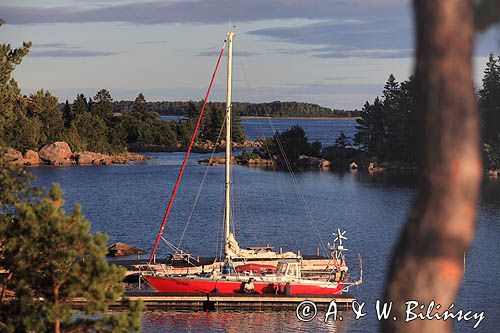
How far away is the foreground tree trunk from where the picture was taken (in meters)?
6.11

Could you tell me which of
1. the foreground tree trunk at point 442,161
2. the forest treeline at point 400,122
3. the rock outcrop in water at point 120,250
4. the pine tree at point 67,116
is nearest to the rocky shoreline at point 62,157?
the pine tree at point 67,116

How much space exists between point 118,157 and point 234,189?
37.2m

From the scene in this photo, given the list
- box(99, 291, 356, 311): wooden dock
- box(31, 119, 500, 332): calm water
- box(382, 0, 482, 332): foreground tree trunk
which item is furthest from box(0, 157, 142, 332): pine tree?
box(99, 291, 356, 311): wooden dock

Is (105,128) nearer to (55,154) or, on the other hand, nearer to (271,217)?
(55,154)

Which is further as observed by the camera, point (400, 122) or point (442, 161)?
point (400, 122)

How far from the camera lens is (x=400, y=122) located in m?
95.8

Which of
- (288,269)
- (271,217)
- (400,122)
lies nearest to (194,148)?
(400,122)

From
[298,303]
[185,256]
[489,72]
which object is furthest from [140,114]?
[298,303]

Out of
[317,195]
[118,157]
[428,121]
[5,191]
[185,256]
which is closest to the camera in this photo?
[428,121]

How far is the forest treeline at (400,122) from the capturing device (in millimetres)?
85750

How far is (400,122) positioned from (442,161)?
90.9 metres

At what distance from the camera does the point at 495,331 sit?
27781 mm

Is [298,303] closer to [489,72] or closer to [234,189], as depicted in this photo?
[234,189]

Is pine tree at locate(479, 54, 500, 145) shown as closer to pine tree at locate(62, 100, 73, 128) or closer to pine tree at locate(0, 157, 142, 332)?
pine tree at locate(62, 100, 73, 128)
